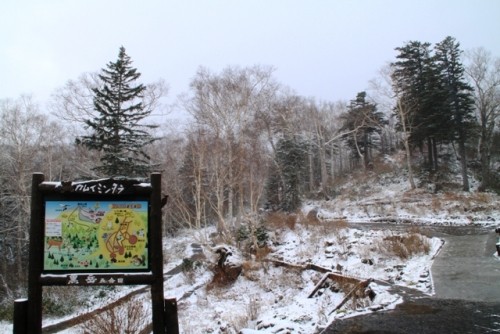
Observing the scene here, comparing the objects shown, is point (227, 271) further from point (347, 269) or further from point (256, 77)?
point (256, 77)

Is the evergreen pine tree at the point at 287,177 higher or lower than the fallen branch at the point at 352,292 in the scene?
higher

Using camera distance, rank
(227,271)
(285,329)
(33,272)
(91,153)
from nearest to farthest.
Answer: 1. (33,272)
2. (285,329)
3. (227,271)
4. (91,153)

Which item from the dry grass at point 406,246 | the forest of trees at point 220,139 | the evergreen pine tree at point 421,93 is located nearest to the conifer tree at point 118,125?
the forest of trees at point 220,139

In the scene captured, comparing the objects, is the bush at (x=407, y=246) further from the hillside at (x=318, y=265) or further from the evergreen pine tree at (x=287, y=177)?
the evergreen pine tree at (x=287, y=177)

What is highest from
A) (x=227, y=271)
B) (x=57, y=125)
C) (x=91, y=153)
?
(x=57, y=125)

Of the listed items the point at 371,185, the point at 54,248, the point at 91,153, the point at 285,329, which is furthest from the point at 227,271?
the point at 371,185

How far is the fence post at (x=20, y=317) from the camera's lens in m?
4.77

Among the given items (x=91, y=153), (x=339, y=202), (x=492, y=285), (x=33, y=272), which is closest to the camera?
(x=33, y=272)

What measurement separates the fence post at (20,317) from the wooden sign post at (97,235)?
0.14 m

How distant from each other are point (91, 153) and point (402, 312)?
91.3 feet

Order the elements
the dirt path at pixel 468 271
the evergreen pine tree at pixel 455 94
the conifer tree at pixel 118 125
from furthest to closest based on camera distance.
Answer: the evergreen pine tree at pixel 455 94
the conifer tree at pixel 118 125
the dirt path at pixel 468 271

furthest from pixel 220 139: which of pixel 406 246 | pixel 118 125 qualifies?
pixel 406 246

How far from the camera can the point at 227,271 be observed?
A: 1619 centimetres

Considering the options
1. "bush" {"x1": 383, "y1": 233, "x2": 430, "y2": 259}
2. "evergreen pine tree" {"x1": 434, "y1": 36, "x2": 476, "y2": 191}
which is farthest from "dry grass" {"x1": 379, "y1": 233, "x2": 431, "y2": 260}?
"evergreen pine tree" {"x1": 434, "y1": 36, "x2": 476, "y2": 191}
